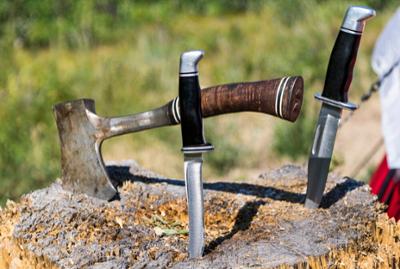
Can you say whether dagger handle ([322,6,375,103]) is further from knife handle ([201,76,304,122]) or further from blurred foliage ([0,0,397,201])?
blurred foliage ([0,0,397,201])

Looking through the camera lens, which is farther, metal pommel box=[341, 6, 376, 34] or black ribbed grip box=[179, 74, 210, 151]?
metal pommel box=[341, 6, 376, 34]

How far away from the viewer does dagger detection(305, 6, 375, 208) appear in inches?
87.5

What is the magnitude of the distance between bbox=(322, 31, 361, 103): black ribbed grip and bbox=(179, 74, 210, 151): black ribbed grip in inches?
16.0

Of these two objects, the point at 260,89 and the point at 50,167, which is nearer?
the point at 260,89

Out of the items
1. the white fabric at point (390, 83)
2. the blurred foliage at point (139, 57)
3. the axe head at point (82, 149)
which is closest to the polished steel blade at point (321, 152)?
the axe head at point (82, 149)

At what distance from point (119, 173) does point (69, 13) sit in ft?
30.6

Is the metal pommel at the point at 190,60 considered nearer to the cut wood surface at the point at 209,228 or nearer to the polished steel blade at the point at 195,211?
the polished steel blade at the point at 195,211

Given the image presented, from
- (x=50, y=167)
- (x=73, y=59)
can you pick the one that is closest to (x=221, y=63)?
(x=73, y=59)

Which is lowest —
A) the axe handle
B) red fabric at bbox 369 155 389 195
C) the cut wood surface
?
red fabric at bbox 369 155 389 195

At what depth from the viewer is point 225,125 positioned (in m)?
6.54

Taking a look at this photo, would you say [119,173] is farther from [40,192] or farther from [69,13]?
[69,13]

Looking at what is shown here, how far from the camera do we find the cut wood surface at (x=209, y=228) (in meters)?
2.13

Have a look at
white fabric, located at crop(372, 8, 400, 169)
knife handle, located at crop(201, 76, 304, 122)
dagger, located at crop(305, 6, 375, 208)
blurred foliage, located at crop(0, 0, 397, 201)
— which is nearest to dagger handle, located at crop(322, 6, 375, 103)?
dagger, located at crop(305, 6, 375, 208)

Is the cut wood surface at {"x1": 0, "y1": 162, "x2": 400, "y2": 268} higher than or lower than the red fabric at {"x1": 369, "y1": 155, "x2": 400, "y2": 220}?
higher
